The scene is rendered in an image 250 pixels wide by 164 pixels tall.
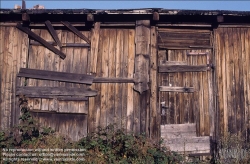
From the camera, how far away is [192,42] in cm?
875

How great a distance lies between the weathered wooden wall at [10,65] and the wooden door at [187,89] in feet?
13.3

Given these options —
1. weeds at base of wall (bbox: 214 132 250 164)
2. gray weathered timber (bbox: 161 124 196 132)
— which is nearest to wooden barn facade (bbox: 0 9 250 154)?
gray weathered timber (bbox: 161 124 196 132)

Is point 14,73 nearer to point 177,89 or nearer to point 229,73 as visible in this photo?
point 177,89

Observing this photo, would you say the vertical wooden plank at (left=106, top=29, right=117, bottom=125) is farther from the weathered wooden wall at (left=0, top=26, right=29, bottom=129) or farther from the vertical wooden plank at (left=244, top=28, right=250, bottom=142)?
the vertical wooden plank at (left=244, top=28, right=250, bottom=142)

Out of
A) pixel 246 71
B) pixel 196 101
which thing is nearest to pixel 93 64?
pixel 196 101

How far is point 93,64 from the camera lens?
8.57 metres

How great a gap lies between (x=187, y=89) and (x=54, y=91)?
12.3 feet

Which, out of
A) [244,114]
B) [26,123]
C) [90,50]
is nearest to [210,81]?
[244,114]

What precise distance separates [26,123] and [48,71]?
1569mm

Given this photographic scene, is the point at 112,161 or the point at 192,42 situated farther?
the point at 192,42

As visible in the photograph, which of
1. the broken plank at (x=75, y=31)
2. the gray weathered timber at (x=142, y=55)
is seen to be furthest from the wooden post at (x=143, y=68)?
the broken plank at (x=75, y=31)

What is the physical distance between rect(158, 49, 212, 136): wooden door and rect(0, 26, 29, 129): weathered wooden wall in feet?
13.3

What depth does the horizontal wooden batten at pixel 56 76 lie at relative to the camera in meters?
8.52

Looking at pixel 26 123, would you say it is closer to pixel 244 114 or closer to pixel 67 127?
pixel 67 127
